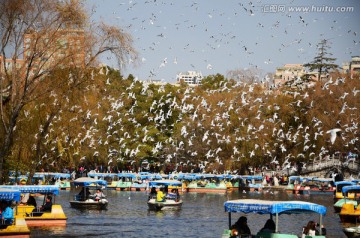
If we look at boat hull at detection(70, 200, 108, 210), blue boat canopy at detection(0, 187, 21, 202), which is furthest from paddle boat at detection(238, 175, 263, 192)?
blue boat canopy at detection(0, 187, 21, 202)

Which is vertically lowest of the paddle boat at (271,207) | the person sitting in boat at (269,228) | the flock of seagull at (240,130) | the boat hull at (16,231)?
the boat hull at (16,231)

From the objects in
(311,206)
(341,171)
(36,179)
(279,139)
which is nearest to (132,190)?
(36,179)

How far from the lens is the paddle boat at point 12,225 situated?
117ft

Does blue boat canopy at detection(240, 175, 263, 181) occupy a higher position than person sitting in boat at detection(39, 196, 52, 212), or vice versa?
blue boat canopy at detection(240, 175, 263, 181)

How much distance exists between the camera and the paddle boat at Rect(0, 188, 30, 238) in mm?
35688

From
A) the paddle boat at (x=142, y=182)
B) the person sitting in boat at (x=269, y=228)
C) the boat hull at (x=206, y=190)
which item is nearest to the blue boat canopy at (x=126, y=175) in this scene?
the paddle boat at (x=142, y=182)

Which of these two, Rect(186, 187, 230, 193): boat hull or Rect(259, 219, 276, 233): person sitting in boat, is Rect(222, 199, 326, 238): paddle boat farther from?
Rect(186, 187, 230, 193): boat hull

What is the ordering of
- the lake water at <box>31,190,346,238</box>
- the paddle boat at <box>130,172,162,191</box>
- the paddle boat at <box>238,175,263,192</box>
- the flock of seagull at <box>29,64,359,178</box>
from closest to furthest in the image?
the lake water at <box>31,190,346,238</box>, the paddle boat at <box>238,175,263,192</box>, the paddle boat at <box>130,172,162,191</box>, the flock of seagull at <box>29,64,359,178</box>

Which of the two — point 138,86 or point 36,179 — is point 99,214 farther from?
point 138,86

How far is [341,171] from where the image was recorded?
9444 cm

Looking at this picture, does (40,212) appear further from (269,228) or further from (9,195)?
(269,228)

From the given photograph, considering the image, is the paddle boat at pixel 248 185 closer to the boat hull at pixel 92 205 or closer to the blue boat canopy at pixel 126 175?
the blue boat canopy at pixel 126 175

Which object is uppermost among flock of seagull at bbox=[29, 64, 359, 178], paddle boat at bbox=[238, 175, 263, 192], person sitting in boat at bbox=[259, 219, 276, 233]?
flock of seagull at bbox=[29, 64, 359, 178]

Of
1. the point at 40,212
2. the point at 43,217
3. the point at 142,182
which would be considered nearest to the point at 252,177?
the point at 142,182
